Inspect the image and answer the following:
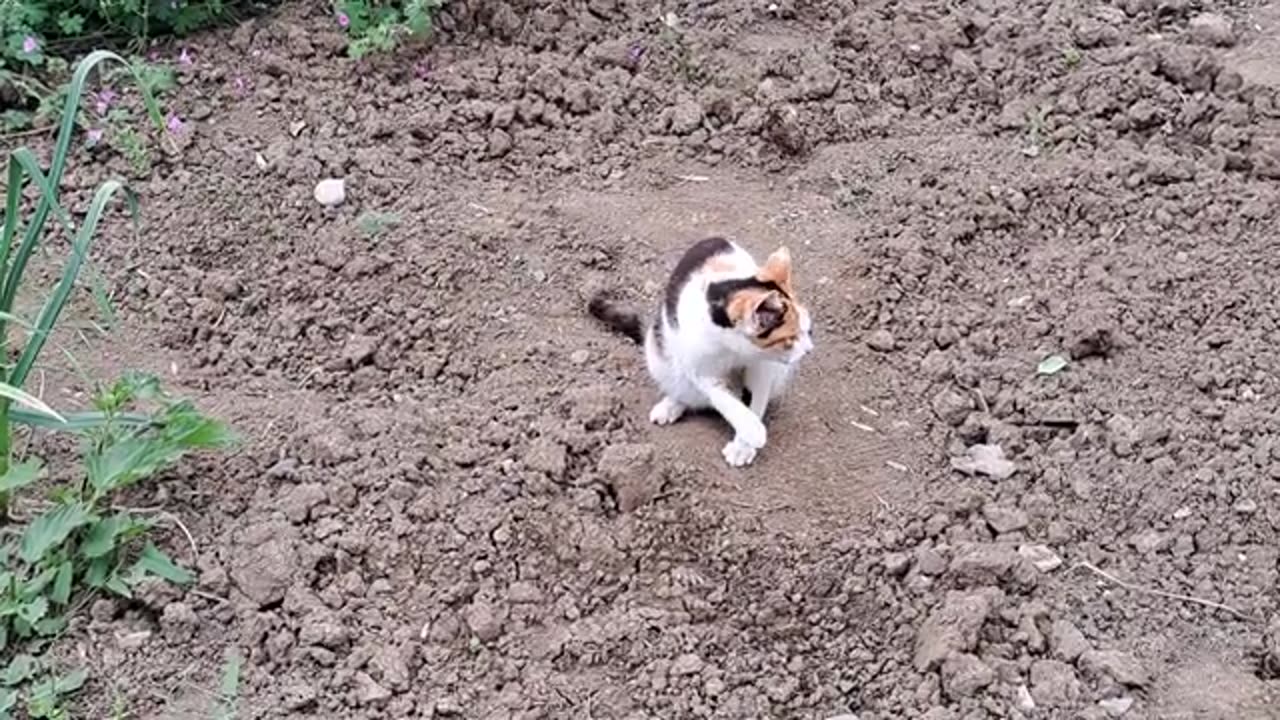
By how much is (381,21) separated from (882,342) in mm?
1943

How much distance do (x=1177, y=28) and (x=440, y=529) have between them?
2935 millimetres

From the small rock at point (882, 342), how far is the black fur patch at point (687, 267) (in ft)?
1.58

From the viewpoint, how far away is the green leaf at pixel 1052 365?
422 centimetres

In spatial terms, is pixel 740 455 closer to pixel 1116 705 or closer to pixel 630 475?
pixel 630 475

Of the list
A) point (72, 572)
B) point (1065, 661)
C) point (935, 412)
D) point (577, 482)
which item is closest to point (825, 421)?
point (935, 412)

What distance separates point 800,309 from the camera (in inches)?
155

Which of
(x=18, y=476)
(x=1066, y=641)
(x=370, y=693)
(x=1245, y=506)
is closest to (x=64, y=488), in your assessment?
(x=18, y=476)

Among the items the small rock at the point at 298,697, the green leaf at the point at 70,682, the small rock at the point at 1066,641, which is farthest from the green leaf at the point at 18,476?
the small rock at the point at 1066,641

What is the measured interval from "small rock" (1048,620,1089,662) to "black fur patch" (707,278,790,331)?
935 millimetres

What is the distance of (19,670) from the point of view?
3.50m

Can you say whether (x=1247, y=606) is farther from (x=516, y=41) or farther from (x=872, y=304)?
(x=516, y=41)

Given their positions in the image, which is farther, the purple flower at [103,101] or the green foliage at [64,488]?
the purple flower at [103,101]

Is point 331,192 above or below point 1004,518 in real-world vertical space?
above

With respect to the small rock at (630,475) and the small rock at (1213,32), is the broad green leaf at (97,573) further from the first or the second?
the small rock at (1213,32)
